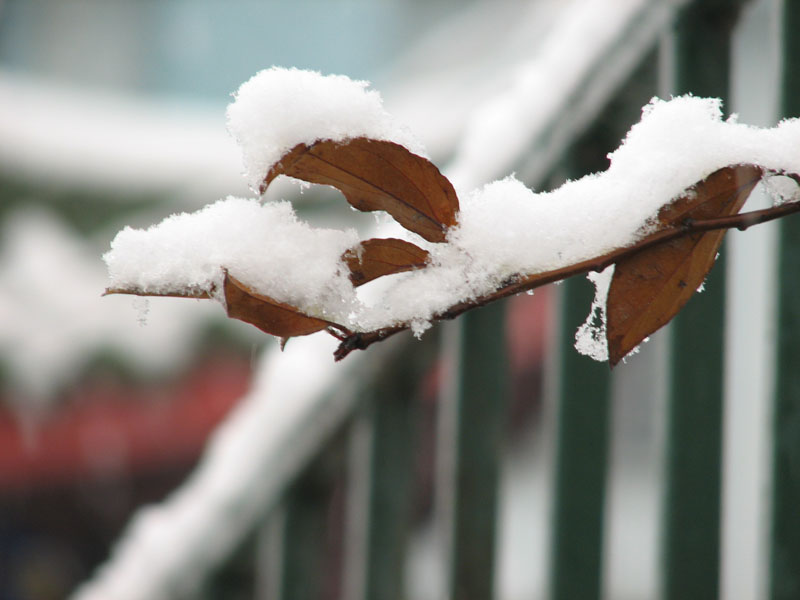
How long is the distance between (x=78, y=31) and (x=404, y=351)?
170 inches

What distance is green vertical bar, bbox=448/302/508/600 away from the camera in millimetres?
628

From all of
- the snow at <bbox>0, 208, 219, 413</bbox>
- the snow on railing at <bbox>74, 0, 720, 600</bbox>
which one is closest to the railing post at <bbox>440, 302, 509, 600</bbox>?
the snow on railing at <bbox>74, 0, 720, 600</bbox>

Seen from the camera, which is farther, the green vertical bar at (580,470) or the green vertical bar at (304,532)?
the green vertical bar at (304,532)

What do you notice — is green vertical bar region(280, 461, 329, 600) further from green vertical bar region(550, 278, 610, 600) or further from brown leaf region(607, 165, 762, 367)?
brown leaf region(607, 165, 762, 367)

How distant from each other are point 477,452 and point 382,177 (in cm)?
41

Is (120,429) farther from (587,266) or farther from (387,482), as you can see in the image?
(587,266)

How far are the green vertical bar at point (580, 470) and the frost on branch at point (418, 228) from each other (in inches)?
11.7

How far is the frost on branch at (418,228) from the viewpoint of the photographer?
24 cm

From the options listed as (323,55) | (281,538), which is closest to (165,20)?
(323,55)

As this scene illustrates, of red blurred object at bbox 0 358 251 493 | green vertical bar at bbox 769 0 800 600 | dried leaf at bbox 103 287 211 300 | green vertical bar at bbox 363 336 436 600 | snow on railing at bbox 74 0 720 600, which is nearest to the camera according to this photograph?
dried leaf at bbox 103 287 211 300

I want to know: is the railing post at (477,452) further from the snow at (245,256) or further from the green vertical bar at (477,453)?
the snow at (245,256)

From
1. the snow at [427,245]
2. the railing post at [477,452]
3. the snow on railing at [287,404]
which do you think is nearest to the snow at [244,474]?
the snow on railing at [287,404]

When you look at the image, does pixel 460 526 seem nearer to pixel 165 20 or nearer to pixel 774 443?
pixel 774 443

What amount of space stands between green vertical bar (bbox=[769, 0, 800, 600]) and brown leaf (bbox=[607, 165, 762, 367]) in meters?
0.20
